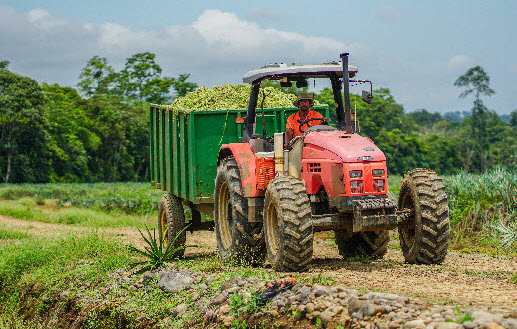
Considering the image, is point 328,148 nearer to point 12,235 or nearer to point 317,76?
point 317,76

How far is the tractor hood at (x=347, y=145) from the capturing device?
360 inches

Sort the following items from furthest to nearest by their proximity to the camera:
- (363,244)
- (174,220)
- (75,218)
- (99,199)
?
1. (99,199)
2. (75,218)
3. (174,220)
4. (363,244)

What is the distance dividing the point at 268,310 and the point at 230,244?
142 inches

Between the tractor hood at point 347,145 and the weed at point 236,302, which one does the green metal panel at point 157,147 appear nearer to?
the tractor hood at point 347,145

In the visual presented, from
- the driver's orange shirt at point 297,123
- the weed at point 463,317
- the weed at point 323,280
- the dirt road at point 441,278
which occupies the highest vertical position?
the driver's orange shirt at point 297,123

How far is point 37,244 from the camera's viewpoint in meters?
14.7

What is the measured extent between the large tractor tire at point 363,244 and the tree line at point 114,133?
42023 mm

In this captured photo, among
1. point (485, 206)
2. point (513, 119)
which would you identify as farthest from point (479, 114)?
point (485, 206)

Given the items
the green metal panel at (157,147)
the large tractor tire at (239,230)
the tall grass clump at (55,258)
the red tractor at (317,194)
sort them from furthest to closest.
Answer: the green metal panel at (157,147) < the tall grass clump at (55,258) < the large tractor tire at (239,230) < the red tractor at (317,194)

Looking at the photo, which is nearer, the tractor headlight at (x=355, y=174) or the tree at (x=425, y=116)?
the tractor headlight at (x=355, y=174)

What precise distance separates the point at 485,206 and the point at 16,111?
40.5 meters

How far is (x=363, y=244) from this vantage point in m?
11.1

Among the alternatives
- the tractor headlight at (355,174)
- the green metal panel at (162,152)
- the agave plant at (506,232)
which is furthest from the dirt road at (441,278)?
the green metal panel at (162,152)

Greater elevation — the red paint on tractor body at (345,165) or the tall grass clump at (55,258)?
the red paint on tractor body at (345,165)
